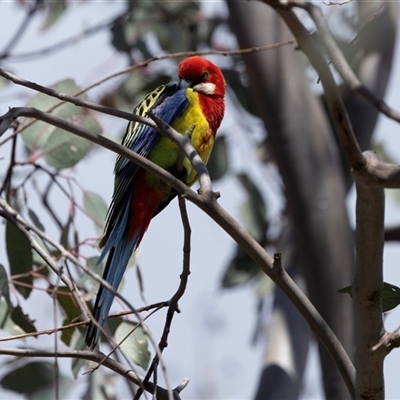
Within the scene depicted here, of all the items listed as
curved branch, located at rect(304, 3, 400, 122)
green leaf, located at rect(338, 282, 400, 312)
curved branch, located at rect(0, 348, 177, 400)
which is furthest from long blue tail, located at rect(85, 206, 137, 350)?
curved branch, located at rect(304, 3, 400, 122)

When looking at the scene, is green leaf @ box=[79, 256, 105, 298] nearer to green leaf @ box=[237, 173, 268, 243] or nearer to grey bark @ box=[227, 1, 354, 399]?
grey bark @ box=[227, 1, 354, 399]

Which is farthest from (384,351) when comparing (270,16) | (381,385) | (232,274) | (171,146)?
(232,274)

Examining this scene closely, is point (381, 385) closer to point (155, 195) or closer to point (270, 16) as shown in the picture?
point (155, 195)

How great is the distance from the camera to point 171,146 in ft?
6.40

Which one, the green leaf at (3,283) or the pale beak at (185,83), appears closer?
the green leaf at (3,283)

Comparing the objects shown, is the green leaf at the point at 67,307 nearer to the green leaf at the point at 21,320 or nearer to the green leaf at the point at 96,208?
the green leaf at the point at 21,320

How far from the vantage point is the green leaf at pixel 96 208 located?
6.93ft

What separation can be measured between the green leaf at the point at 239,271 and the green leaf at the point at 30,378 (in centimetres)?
130

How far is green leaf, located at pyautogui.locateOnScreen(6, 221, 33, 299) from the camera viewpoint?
183 cm

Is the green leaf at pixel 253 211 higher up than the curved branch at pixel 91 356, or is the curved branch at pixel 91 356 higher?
the green leaf at pixel 253 211

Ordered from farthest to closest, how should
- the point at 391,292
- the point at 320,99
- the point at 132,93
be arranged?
the point at 132,93 → the point at 320,99 → the point at 391,292

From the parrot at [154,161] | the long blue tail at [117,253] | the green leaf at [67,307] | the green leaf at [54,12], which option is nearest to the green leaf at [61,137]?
the parrot at [154,161]

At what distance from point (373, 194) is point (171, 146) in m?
0.98

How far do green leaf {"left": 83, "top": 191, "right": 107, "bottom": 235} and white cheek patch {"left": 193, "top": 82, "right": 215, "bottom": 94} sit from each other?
0.40 m
